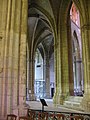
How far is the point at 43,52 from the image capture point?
29422 millimetres

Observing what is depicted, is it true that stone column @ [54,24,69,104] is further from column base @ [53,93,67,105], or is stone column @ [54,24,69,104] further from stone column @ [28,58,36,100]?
stone column @ [28,58,36,100]

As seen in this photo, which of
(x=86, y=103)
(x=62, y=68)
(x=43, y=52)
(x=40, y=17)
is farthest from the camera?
(x=43, y=52)

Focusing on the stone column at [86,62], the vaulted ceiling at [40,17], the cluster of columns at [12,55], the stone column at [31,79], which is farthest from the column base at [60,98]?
the cluster of columns at [12,55]

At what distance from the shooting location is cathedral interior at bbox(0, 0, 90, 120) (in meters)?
6.01

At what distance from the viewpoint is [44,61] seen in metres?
29.5

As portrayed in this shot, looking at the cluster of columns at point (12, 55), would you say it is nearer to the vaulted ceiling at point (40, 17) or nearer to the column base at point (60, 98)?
the column base at point (60, 98)

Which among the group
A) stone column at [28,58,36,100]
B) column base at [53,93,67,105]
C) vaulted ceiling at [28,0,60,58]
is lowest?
column base at [53,93,67,105]

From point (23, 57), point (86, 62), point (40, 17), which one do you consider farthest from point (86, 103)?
point (40, 17)

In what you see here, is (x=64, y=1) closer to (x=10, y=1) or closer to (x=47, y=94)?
(x=10, y=1)

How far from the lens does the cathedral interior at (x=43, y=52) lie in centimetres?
601

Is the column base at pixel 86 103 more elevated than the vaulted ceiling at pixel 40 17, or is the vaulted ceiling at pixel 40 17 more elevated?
the vaulted ceiling at pixel 40 17

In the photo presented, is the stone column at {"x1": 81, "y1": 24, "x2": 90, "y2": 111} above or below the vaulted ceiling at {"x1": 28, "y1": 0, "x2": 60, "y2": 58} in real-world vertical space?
below

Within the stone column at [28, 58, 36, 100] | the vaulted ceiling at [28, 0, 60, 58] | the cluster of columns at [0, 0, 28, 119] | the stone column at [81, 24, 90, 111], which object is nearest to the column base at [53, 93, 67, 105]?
the stone column at [81, 24, 90, 111]

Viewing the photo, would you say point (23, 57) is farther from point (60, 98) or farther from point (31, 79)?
point (31, 79)
